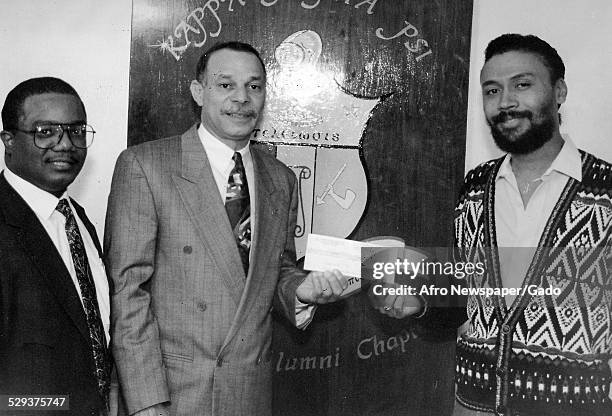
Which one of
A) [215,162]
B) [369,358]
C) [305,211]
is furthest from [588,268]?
[215,162]

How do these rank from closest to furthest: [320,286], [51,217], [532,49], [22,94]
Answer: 1. [51,217]
2. [22,94]
3. [320,286]
4. [532,49]

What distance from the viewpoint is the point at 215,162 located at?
6.19 feet

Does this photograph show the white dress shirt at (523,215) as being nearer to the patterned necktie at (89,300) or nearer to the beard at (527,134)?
the beard at (527,134)

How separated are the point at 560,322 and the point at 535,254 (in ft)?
0.68

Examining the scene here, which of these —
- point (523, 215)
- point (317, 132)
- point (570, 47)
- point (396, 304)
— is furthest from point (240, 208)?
point (570, 47)

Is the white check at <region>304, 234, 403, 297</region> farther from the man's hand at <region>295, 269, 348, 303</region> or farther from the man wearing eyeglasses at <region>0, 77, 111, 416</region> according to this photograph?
the man wearing eyeglasses at <region>0, 77, 111, 416</region>

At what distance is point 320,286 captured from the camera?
185 cm

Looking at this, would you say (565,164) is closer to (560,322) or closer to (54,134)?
(560,322)

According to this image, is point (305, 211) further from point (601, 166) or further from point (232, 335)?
point (601, 166)

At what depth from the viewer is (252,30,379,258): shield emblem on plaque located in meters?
2.12

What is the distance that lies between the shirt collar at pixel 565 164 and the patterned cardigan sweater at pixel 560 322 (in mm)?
34

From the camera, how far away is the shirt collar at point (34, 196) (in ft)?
5.30

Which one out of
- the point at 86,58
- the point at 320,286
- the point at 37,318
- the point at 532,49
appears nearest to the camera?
the point at 37,318

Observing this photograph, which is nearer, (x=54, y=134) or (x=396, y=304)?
(x=54, y=134)
